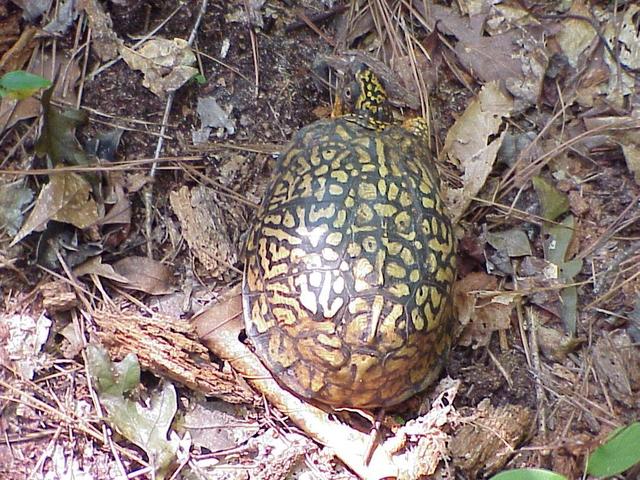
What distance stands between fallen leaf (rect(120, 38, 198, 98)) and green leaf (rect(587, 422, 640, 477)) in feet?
6.12

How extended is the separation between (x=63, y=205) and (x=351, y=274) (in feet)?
3.26

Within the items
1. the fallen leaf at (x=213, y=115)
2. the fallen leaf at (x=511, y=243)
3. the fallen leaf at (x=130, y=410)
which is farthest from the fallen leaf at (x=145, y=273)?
the fallen leaf at (x=511, y=243)

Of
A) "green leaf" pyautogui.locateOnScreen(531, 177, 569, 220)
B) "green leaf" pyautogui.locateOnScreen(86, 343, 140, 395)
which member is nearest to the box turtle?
"green leaf" pyautogui.locateOnScreen(86, 343, 140, 395)

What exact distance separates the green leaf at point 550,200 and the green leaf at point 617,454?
34.9 inches

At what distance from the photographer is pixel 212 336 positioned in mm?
2518

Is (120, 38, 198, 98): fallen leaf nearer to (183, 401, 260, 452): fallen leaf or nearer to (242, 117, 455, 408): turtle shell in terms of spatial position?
(242, 117, 455, 408): turtle shell

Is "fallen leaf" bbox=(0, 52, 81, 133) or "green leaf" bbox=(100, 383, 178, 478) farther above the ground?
"fallen leaf" bbox=(0, 52, 81, 133)

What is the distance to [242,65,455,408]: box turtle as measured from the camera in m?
2.24

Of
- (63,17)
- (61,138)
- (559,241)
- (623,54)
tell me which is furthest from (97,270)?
(623,54)

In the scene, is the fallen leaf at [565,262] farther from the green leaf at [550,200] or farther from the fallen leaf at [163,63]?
the fallen leaf at [163,63]

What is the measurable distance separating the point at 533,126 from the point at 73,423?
2010 mm

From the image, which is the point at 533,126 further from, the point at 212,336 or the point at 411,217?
the point at 212,336

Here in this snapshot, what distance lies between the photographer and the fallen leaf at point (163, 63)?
2.73m

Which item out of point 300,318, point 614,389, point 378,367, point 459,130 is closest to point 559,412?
point 614,389
